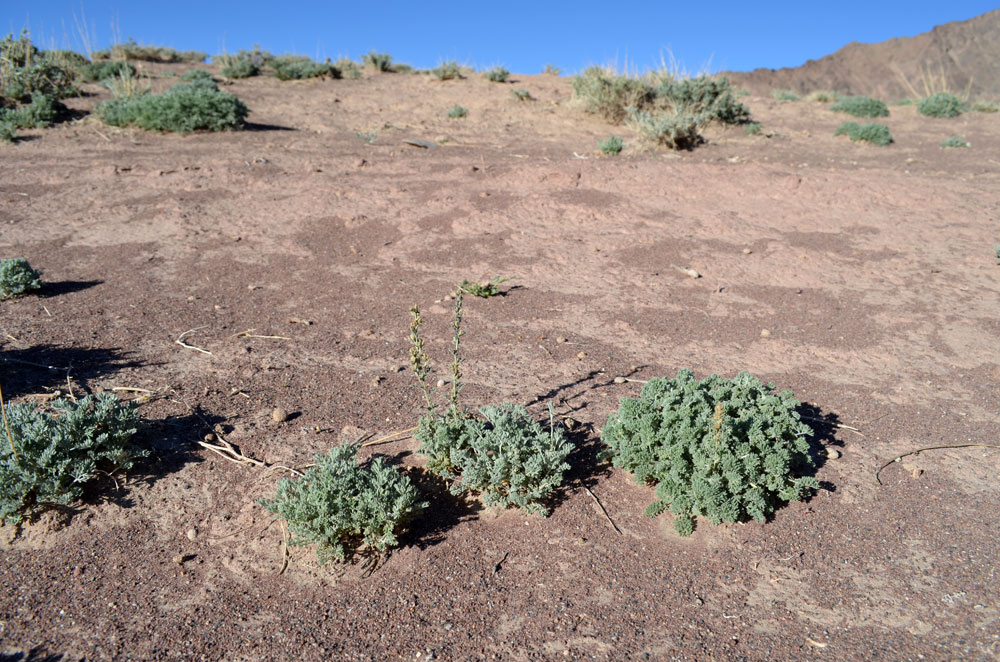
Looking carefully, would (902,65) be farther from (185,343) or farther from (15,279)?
(15,279)

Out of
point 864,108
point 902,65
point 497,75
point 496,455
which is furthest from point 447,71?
point 902,65

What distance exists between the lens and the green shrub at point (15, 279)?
483cm

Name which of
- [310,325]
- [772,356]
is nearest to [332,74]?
[310,325]

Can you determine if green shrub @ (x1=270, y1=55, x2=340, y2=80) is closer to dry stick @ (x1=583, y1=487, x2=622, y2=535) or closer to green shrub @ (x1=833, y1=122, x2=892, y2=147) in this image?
green shrub @ (x1=833, y1=122, x2=892, y2=147)

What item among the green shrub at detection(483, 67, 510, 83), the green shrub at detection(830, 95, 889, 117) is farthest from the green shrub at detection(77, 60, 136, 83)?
the green shrub at detection(830, 95, 889, 117)

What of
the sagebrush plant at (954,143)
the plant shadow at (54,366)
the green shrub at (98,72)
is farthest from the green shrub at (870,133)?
the green shrub at (98,72)

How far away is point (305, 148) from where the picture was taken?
9.38 metres

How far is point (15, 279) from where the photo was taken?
4848 mm

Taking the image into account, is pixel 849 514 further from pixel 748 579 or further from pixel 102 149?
pixel 102 149

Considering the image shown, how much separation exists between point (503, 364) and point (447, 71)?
501 inches

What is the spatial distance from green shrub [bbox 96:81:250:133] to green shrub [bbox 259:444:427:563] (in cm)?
848

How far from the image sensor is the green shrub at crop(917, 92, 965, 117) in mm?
13359

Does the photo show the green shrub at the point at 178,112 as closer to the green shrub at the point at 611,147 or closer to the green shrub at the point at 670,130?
the green shrub at the point at 611,147

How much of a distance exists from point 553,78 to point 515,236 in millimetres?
11213
